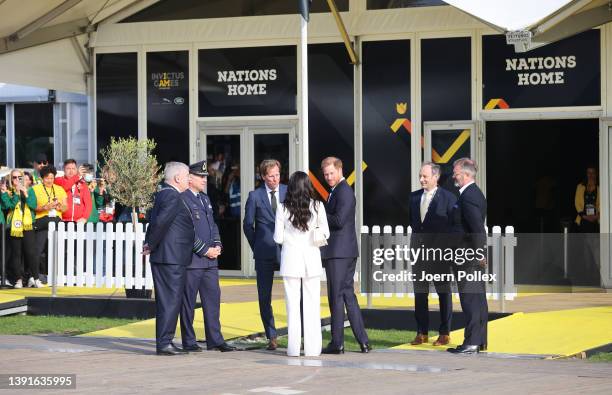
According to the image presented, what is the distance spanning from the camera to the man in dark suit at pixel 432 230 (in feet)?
42.1

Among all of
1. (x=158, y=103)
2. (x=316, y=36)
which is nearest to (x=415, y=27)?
(x=316, y=36)

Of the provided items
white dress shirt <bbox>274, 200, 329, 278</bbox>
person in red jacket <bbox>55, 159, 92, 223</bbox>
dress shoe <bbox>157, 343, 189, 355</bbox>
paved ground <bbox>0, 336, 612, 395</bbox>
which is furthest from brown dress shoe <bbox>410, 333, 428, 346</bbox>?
person in red jacket <bbox>55, 159, 92, 223</bbox>

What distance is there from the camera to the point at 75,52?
2212 cm

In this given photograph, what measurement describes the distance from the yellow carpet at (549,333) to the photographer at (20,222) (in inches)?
305

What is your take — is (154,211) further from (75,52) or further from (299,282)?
(75,52)

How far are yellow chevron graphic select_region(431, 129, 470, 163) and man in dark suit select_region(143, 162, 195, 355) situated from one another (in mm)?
8638

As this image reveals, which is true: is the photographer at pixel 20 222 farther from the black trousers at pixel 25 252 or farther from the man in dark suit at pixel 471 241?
the man in dark suit at pixel 471 241

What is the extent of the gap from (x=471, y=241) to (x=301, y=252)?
1.60 m

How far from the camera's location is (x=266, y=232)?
12.9 m

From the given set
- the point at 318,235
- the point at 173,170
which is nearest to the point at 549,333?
the point at 318,235

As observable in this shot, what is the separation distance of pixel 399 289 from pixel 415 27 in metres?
6.00

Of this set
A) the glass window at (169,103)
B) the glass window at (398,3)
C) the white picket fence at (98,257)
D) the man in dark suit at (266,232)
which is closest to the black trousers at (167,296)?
the man in dark suit at (266,232)

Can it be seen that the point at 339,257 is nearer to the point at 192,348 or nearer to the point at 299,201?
the point at 299,201

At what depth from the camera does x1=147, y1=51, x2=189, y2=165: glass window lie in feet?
71.5
